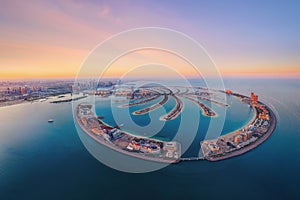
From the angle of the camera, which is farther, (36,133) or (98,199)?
(36,133)

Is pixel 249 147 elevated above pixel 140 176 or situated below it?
above

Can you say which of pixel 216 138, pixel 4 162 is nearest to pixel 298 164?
pixel 216 138

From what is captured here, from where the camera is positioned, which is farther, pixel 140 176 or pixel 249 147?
pixel 249 147

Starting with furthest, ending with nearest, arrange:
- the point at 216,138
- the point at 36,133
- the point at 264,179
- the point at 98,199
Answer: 1. the point at 36,133
2. the point at 216,138
3. the point at 264,179
4. the point at 98,199

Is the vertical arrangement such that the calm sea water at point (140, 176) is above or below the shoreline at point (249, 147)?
below

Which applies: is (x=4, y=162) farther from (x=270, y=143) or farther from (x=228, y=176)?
(x=270, y=143)

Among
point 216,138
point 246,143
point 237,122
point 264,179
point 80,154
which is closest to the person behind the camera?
point 264,179

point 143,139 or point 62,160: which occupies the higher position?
point 143,139

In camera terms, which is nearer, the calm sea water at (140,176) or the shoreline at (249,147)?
the calm sea water at (140,176)

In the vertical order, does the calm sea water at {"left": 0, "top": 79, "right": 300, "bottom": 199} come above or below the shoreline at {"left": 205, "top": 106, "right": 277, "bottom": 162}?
below

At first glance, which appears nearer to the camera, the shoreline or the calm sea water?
the calm sea water
